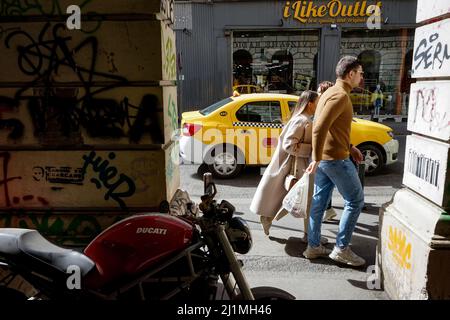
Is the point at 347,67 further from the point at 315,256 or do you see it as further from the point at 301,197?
the point at 315,256

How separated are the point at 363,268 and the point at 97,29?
133 inches

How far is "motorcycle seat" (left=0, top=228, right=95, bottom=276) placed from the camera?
2.34m

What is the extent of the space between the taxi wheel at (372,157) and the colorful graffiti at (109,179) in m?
5.98

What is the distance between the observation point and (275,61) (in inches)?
653

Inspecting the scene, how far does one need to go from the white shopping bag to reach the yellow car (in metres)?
3.72

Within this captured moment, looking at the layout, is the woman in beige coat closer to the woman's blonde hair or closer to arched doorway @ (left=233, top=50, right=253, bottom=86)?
the woman's blonde hair

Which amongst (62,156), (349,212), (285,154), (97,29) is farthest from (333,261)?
(97,29)

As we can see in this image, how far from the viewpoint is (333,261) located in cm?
442

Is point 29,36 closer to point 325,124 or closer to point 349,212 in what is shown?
point 325,124

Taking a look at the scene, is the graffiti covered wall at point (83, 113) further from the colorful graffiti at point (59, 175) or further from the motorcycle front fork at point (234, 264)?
the motorcycle front fork at point (234, 264)

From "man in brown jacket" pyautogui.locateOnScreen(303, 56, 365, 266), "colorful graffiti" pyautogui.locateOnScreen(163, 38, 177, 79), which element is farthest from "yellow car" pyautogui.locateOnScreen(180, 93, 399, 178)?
"colorful graffiti" pyautogui.locateOnScreen(163, 38, 177, 79)

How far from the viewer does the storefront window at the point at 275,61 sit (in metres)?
16.2

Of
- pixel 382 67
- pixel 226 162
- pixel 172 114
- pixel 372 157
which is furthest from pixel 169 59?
pixel 382 67

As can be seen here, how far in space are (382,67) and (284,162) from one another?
13.6m
